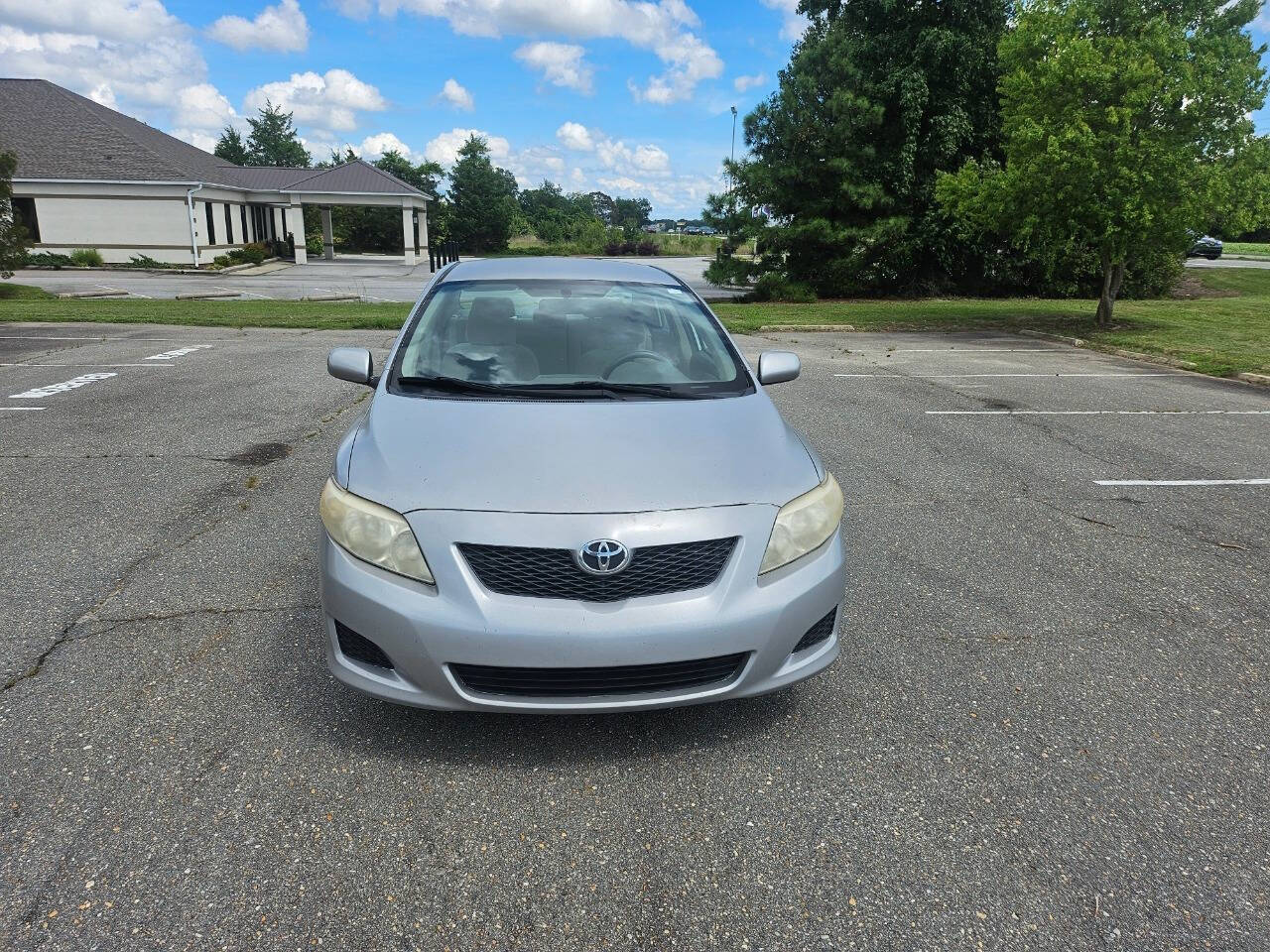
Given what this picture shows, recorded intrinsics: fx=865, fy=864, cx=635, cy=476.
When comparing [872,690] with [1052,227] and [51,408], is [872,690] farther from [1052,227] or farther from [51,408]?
[1052,227]

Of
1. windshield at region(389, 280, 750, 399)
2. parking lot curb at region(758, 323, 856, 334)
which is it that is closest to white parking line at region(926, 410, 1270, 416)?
windshield at region(389, 280, 750, 399)

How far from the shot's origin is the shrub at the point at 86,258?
33.7 meters

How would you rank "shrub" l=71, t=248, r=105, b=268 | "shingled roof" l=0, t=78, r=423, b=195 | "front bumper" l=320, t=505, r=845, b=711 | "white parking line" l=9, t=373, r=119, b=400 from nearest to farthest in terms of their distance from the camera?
1. "front bumper" l=320, t=505, r=845, b=711
2. "white parking line" l=9, t=373, r=119, b=400
3. "shrub" l=71, t=248, r=105, b=268
4. "shingled roof" l=0, t=78, r=423, b=195

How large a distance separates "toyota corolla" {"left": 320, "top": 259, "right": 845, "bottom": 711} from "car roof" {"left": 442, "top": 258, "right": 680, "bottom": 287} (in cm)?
144

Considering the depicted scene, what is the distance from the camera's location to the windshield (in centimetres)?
373

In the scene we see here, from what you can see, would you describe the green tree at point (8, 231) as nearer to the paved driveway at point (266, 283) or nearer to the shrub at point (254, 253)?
the paved driveway at point (266, 283)

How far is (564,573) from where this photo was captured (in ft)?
8.73

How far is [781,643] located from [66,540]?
4181 millimetres

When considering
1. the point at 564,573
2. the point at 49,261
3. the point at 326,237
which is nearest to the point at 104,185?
the point at 49,261

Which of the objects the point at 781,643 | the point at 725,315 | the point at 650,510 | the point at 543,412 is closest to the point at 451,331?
the point at 543,412

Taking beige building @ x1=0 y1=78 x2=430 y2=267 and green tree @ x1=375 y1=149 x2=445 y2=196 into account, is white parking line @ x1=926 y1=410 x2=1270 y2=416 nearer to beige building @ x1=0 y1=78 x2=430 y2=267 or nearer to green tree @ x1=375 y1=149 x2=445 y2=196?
beige building @ x1=0 y1=78 x2=430 y2=267

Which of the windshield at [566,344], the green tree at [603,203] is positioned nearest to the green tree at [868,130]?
the windshield at [566,344]

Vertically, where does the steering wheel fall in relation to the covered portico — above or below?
below

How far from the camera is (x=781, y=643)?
2.83 m
